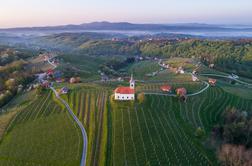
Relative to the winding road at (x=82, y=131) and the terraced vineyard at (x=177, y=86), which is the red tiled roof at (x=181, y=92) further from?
the winding road at (x=82, y=131)

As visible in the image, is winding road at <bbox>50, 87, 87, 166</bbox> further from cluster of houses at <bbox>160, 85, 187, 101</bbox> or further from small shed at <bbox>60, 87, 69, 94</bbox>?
cluster of houses at <bbox>160, 85, 187, 101</bbox>

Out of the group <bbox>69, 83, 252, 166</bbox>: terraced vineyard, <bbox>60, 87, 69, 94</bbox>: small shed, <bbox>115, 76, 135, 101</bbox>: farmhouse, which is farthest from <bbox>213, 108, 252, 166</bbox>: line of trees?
<bbox>60, 87, 69, 94</bbox>: small shed

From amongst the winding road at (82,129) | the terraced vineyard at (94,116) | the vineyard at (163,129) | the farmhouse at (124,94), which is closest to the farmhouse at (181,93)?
the vineyard at (163,129)

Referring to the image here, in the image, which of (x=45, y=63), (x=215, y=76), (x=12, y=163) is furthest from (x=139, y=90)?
(x=45, y=63)

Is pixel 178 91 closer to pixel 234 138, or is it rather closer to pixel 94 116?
pixel 234 138

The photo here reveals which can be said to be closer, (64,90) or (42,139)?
(42,139)

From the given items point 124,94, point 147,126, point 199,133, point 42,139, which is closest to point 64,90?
point 124,94

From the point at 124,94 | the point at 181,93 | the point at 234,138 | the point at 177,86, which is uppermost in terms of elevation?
the point at 124,94
